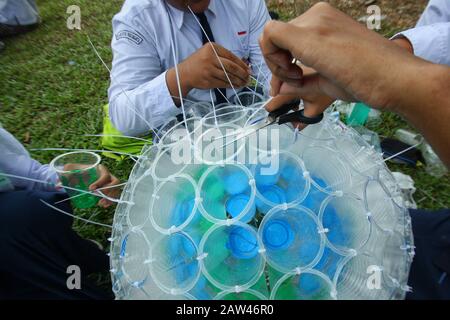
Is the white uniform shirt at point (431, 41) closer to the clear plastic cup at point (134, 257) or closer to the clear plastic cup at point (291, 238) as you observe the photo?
the clear plastic cup at point (291, 238)

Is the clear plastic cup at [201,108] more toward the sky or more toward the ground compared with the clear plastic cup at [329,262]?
more toward the sky

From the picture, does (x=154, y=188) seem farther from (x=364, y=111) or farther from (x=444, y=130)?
(x=364, y=111)

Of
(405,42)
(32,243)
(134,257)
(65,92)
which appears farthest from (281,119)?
(65,92)

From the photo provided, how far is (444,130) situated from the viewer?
63cm

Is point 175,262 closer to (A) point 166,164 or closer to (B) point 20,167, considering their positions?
(A) point 166,164

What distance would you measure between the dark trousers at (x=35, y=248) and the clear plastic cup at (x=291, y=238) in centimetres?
84

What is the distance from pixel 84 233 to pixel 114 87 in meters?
0.87

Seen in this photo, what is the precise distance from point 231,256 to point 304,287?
0.58 feet

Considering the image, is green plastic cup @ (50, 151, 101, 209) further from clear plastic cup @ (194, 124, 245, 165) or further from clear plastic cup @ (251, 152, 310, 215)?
clear plastic cup @ (251, 152, 310, 215)

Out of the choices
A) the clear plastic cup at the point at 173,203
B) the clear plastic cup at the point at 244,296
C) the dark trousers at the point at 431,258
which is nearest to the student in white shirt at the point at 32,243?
the clear plastic cup at the point at 173,203

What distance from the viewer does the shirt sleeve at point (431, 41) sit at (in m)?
1.16

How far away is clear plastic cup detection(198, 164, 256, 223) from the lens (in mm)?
714

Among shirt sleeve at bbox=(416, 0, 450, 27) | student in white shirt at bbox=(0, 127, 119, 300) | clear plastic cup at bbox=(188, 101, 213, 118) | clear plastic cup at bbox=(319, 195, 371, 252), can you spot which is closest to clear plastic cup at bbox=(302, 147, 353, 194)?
clear plastic cup at bbox=(319, 195, 371, 252)
